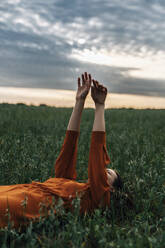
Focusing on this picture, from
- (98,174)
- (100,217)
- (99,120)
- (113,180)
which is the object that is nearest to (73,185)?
(98,174)

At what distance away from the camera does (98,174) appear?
3.19 m

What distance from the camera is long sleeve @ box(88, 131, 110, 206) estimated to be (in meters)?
3.20

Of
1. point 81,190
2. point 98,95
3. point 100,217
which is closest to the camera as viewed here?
point 100,217

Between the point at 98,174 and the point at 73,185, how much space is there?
0.37m

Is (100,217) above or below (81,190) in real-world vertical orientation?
below

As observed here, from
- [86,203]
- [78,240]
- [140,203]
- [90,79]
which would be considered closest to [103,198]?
[86,203]

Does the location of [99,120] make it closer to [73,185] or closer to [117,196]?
[73,185]

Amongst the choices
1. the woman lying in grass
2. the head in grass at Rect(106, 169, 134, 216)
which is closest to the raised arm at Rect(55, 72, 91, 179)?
the woman lying in grass

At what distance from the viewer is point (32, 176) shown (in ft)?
14.9

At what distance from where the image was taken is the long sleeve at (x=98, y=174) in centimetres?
320

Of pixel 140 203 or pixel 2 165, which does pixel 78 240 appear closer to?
pixel 140 203

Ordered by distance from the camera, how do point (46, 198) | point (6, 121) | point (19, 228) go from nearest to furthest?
1. point (19, 228)
2. point (46, 198)
3. point (6, 121)

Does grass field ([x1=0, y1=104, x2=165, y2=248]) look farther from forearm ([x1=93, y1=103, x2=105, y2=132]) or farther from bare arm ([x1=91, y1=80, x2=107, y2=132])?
bare arm ([x1=91, y1=80, x2=107, y2=132])

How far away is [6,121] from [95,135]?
8.80 m
